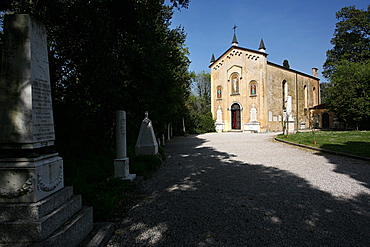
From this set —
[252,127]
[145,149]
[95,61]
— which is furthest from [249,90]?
[95,61]

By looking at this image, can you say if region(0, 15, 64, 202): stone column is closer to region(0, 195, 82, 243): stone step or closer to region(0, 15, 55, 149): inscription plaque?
region(0, 15, 55, 149): inscription plaque

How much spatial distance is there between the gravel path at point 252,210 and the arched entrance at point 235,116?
23842 mm

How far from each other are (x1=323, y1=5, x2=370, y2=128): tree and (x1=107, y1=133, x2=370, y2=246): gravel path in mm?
23371

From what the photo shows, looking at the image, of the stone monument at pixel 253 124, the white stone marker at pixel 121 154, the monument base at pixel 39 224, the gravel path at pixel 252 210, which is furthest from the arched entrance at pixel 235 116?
the monument base at pixel 39 224

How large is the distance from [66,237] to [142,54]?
5.45 metres

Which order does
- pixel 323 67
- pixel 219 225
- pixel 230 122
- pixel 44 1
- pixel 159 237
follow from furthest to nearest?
pixel 323 67 → pixel 230 122 → pixel 44 1 → pixel 219 225 → pixel 159 237

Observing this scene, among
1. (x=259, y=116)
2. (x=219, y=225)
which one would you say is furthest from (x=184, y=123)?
(x=219, y=225)

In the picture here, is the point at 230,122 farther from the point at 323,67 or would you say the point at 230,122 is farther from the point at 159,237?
the point at 159,237

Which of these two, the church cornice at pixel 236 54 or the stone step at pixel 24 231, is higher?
the church cornice at pixel 236 54

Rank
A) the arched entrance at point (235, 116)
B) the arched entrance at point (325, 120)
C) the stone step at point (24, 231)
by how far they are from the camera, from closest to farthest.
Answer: the stone step at point (24, 231), the arched entrance at point (235, 116), the arched entrance at point (325, 120)

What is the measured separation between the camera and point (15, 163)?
209cm

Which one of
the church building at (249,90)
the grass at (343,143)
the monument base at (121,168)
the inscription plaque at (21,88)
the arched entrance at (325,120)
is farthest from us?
the arched entrance at (325,120)

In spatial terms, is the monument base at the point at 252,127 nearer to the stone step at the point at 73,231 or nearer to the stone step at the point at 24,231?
the stone step at the point at 73,231

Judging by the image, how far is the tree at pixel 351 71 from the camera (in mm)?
24917
